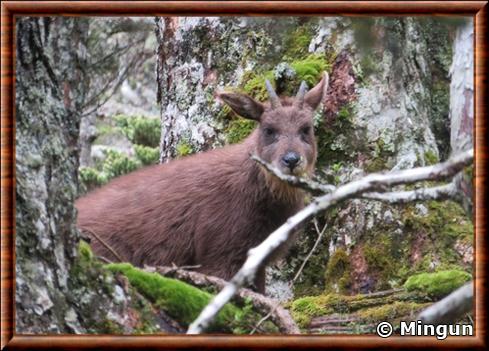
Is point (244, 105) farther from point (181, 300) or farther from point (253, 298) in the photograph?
point (181, 300)

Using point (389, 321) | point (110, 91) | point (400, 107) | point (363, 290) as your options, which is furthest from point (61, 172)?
point (110, 91)

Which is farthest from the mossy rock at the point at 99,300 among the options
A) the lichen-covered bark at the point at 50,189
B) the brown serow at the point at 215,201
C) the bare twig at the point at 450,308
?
the brown serow at the point at 215,201

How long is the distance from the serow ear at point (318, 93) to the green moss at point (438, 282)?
4.37 feet

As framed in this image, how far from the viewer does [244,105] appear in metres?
5.98

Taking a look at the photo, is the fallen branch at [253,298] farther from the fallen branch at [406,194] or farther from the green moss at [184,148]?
the green moss at [184,148]

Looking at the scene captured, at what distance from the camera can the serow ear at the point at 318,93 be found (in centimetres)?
611

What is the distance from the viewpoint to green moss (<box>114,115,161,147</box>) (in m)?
11.3

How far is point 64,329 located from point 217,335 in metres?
0.70

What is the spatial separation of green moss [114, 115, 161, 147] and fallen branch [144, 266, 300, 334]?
6.27m

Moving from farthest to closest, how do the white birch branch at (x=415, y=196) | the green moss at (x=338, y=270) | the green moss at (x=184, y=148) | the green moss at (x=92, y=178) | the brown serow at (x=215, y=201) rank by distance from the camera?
1. the green moss at (x=92, y=178)
2. the green moss at (x=184, y=148)
3. the green moss at (x=338, y=270)
4. the brown serow at (x=215, y=201)
5. the white birch branch at (x=415, y=196)

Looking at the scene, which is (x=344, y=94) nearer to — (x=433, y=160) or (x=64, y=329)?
(x=433, y=160)

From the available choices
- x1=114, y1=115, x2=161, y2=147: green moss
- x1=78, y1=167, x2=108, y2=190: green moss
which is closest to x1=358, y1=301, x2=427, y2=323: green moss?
x1=78, y1=167, x2=108, y2=190: green moss

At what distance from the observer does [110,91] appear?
30.1 feet

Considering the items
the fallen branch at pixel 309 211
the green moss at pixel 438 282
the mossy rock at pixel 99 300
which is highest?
the fallen branch at pixel 309 211
